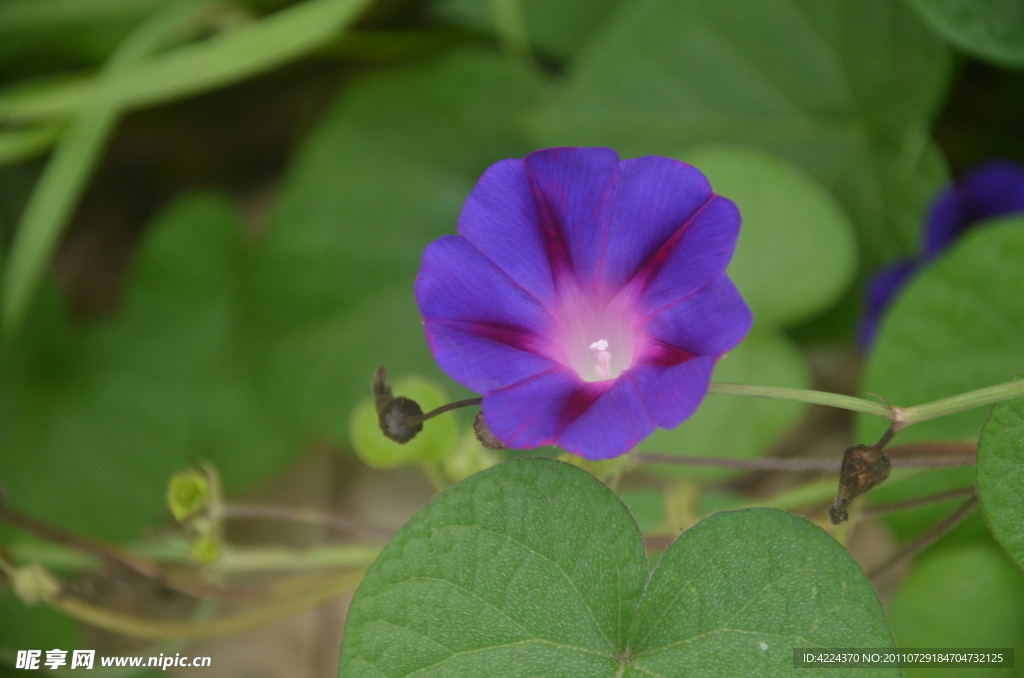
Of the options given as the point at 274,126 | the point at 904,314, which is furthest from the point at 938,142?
the point at 274,126

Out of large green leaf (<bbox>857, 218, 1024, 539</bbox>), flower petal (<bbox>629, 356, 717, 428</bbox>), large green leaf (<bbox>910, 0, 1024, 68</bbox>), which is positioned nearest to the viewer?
flower petal (<bbox>629, 356, 717, 428</bbox>)

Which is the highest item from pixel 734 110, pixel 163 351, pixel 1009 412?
pixel 734 110

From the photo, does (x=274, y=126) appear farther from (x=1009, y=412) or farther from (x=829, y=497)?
(x=1009, y=412)

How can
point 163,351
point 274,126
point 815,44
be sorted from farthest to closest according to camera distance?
point 274,126 → point 163,351 → point 815,44

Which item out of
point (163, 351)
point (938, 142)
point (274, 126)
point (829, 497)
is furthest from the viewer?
point (274, 126)

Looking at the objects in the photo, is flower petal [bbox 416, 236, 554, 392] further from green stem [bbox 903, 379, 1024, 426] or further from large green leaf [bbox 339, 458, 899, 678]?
green stem [bbox 903, 379, 1024, 426]

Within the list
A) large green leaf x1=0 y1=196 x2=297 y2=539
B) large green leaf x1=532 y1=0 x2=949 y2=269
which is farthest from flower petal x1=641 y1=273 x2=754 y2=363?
large green leaf x1=0 y1=196 x2=297 y2=539

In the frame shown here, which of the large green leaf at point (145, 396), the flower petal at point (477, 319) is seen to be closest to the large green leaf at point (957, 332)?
the flower petal at point (477, 319)
